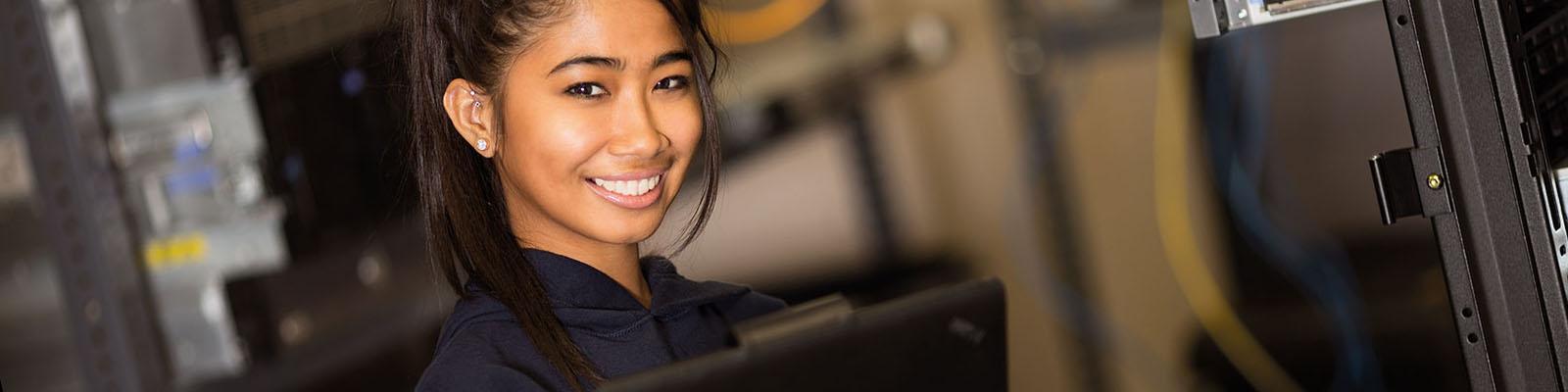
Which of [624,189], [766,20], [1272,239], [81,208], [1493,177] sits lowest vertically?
[1272,239]

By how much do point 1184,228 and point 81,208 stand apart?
Result: 1628mm

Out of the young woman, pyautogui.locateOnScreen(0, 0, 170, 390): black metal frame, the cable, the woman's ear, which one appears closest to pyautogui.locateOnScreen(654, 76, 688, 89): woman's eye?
the young woman

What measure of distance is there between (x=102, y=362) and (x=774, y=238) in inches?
51.0

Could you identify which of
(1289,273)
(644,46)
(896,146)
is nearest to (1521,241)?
(644,46)

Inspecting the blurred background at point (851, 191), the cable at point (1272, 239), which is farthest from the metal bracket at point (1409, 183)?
the cable at point (1272, 239)

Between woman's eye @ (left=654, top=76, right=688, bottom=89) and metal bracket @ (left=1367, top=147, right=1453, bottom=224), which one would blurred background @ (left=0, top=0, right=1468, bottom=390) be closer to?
woman's eye @ (left=654, top=76, right=688, bottom=89)

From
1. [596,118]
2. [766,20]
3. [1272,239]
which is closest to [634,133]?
[596,118]

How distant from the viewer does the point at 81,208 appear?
6.27 ft

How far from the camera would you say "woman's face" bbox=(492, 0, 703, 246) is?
108cm

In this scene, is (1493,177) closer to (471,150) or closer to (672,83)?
(672,83)

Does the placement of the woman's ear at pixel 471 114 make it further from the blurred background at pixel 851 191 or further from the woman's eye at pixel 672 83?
the blurred background at pixel 851 191

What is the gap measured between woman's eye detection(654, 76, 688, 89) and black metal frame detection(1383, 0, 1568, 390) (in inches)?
20.3

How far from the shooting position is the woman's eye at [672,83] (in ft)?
3.71

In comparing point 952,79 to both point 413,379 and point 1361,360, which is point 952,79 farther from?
point 413,379
